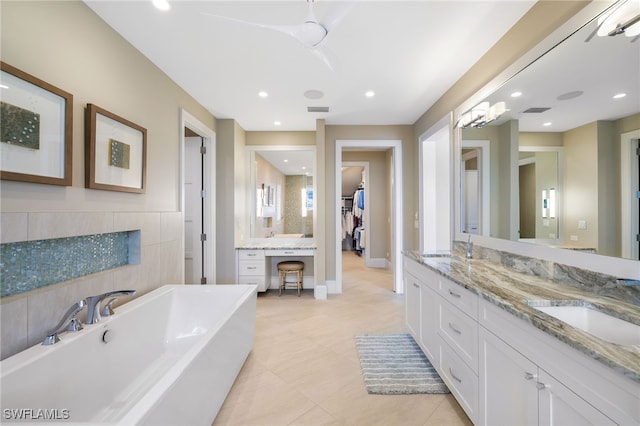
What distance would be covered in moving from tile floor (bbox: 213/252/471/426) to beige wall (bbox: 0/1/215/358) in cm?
116

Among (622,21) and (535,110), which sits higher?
(622,21)

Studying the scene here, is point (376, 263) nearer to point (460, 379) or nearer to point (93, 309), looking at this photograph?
point (460, 379)

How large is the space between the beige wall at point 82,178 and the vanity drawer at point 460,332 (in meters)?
2.32

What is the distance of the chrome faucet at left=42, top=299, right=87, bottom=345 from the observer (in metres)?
1.30

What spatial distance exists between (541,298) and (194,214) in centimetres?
371

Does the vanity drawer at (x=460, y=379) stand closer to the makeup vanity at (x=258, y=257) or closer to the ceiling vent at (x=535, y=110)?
the ceiling vent at (x=535, y=110)

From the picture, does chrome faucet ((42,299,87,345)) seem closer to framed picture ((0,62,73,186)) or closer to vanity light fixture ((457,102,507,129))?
framed picture ((0,62,73,186))

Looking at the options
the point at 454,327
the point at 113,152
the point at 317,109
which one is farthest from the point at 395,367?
the point at 317,109

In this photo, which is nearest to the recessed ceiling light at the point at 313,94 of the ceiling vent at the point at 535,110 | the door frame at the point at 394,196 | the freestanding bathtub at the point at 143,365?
the door frame at the point at 394,196

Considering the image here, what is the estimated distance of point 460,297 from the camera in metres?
1.57

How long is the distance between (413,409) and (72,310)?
6.97 feet

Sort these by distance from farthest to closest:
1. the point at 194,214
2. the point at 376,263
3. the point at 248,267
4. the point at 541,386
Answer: the point at 376,263
the point at 248,267
the point at 194,214
the point at 541,386

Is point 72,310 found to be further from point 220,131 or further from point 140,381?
point 220,131

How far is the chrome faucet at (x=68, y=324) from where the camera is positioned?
4.28 feet
